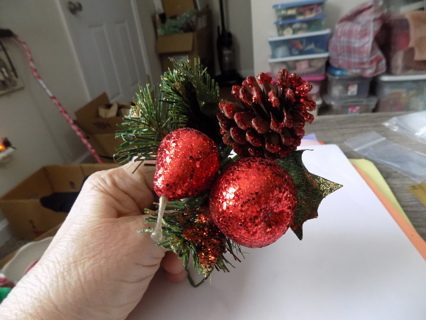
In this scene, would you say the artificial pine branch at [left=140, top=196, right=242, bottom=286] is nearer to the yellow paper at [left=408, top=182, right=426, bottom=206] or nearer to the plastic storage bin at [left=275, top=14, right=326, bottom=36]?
the yellow paper at [left=408, top=182, right=426, bottom=206]

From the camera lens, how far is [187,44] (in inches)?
87.3

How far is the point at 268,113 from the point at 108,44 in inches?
74.8

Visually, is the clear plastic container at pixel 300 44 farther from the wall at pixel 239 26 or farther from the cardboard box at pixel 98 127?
the wall at pixel 239 26

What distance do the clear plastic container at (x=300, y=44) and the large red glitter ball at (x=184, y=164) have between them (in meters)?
1.36

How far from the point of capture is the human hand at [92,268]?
262 mm

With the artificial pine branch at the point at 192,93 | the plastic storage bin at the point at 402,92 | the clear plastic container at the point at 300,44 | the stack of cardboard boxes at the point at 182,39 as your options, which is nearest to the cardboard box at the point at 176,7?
the stack of cardboard boxes at the point at 182,39

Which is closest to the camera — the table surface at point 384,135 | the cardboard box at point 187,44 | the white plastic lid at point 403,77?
the table surface at point 384,135

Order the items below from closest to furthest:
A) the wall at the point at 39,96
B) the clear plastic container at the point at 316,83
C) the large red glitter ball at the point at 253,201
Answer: the large red glitter ball at the point at 253,201 < the wall at the point at 39,96 < the clear plastic container at the point at 316,83

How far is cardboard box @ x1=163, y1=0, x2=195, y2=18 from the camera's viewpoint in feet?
7.55

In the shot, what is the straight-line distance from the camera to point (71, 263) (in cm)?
27

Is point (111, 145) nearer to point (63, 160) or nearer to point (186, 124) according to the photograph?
point (63, 160)

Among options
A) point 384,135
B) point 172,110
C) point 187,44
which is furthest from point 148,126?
point 187,44

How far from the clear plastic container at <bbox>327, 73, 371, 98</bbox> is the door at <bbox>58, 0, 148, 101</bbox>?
4.49ft

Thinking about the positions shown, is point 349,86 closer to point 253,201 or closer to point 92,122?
point 92,122
